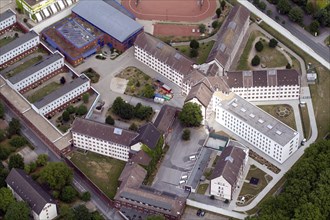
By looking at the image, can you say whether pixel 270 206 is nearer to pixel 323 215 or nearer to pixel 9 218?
pixel 323 215

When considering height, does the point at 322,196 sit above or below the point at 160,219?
above

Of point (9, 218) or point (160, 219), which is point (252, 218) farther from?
point (9, 218)

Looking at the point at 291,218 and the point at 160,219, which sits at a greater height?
the point at 291,218

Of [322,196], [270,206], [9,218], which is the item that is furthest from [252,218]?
[9,218]

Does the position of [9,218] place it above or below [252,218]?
below

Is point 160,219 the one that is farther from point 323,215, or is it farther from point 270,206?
point 323,215

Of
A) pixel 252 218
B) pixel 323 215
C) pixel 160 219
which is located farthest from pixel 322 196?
pixel 160 219

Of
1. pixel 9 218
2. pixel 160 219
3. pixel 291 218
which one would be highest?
pixel 291 218

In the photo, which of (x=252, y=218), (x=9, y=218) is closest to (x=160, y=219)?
(x=252, y=218)
